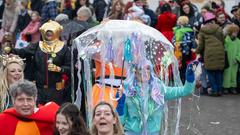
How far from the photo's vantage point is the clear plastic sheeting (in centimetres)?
665

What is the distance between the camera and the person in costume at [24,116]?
5.25 metres

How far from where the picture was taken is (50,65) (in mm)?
8148

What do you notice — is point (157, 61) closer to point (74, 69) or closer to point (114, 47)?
point (114, 47)

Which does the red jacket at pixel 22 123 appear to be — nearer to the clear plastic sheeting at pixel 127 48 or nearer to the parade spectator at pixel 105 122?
the parade spectator at pixel 105 122

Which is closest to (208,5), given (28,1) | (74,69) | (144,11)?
(144,11)

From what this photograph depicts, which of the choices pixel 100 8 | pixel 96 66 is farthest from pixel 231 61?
pixel 96 66

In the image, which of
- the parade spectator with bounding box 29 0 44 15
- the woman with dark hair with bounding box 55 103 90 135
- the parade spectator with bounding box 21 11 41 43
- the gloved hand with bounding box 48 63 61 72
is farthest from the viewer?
the parade spectator with bounding box 29 0 44 15

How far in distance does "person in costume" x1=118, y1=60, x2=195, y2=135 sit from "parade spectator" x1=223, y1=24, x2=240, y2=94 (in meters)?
6.41

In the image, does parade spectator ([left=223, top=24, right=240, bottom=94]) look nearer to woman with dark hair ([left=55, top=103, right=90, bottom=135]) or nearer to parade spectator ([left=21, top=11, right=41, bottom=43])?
parade spectator ([left=21, top=11, right=41, bottom=43])

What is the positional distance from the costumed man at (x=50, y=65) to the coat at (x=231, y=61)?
508cm

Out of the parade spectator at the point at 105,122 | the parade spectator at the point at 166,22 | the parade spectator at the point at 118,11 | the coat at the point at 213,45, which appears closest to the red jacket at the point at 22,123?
the parade spectator at the point at 105,122

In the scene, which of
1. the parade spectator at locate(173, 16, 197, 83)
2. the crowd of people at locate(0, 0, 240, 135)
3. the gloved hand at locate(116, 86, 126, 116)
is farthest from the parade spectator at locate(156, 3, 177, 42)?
the gloved hand at locate(116, 86, 126, 116)

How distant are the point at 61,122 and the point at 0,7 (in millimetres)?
11229

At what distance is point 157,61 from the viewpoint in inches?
270
